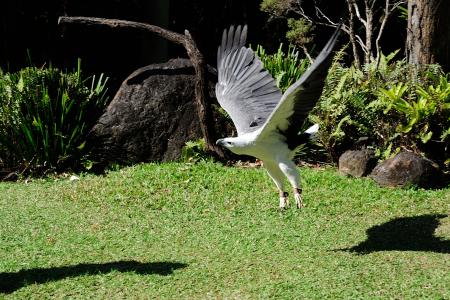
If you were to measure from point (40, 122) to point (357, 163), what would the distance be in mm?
Answer: 4042

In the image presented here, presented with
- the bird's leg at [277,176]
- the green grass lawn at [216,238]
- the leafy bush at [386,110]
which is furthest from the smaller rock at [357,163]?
the bird's leg at [277,176]

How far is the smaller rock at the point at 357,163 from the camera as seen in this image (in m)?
8.26

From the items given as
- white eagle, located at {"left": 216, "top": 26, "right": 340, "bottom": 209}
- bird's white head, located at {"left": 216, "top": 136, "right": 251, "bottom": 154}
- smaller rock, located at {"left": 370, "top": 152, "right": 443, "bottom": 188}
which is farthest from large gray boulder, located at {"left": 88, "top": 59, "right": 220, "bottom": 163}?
bird's white head, located at {"left": 216, "top": 136, "right": 251, "bottom": 154}

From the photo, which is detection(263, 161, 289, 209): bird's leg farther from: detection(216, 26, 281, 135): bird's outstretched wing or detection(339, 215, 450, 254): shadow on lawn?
detection(339, 215, 450, 254): shadow on lawn

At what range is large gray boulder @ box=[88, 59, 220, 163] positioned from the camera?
9109mm

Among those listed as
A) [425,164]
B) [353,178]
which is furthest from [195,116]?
[425,164]

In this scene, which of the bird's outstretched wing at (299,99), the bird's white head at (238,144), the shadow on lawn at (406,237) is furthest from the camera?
the bird's white head at (238,144)

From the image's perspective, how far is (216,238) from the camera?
20.5ft

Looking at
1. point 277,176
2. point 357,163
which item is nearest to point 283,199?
point 277,176

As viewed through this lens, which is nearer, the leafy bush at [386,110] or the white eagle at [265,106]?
the white eagle at [265,106]

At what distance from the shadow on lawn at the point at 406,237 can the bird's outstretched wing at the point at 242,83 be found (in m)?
1.55

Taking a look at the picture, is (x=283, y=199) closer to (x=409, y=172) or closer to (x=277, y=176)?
(x=277, y=176)

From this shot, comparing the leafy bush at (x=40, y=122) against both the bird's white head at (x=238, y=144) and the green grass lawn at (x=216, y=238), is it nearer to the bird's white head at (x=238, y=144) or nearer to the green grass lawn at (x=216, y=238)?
the green grass lawn at (x=216, y=238)

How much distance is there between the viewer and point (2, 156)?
8.91 metres
